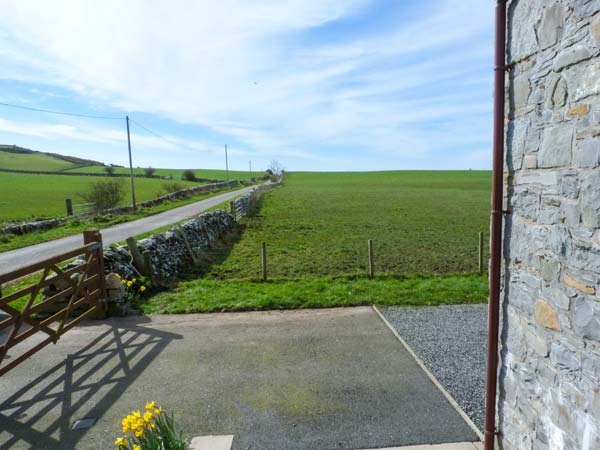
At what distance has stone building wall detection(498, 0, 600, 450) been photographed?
2.36 meters

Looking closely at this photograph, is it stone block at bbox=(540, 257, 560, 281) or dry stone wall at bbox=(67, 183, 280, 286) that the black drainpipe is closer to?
stone block at bbox=(540, 257, 560, 281)

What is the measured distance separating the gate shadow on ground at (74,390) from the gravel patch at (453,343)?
409cm

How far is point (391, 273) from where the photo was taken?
408 inches

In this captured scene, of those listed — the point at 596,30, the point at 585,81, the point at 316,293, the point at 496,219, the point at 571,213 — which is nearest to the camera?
the point at 596,30

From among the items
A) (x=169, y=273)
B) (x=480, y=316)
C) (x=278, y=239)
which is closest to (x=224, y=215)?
(x=278, y=239)

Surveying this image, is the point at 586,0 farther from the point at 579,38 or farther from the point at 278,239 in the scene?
the point at 278,239

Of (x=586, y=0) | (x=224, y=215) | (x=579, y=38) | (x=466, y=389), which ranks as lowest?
(x=466, y=389)

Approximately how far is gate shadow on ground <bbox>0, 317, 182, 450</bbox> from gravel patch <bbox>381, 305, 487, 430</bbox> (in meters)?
4.09

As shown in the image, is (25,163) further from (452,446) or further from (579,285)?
(579,285)

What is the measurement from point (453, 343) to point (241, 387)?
11.6ft

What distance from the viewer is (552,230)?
2.70 m

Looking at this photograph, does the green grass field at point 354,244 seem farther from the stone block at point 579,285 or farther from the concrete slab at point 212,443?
the stone block at point 579,285

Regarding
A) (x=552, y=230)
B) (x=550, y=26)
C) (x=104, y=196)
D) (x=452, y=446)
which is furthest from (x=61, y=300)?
(x=104, y=196)

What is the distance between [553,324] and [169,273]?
953 cm
